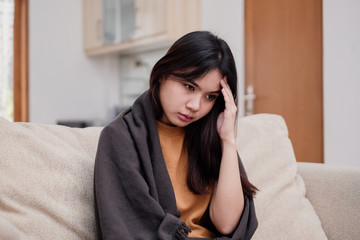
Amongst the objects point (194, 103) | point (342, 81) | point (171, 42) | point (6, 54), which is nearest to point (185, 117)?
point (194, 103)

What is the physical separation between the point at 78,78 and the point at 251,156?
337 cm

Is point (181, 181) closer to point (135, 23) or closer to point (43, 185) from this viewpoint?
point (43, 185)

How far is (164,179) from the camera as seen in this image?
101 centimetres

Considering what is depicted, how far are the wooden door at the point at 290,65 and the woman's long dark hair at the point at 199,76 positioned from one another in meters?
1.82

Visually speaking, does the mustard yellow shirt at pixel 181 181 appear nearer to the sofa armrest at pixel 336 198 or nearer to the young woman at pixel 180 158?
the young woman at pixel 180 158

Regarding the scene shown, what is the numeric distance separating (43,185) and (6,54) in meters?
3.58

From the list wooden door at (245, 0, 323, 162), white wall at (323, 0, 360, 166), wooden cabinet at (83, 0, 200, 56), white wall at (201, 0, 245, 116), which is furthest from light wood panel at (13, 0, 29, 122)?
white wall at (323, 0, 360, 166)

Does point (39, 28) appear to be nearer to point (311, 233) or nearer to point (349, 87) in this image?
point (349, 87)

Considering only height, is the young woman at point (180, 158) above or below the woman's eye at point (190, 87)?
below

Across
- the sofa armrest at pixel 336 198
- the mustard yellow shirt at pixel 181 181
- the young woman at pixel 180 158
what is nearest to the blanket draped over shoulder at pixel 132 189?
the young woman at pixel 180 158

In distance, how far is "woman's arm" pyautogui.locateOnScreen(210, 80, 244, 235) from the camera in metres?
1.10

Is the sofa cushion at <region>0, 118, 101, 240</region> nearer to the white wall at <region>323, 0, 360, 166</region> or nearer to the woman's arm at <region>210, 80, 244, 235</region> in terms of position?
the woman's arm at <region>210, 80, 244, 235</region>

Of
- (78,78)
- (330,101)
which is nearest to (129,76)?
(78,78)

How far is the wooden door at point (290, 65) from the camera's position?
278 centimetres
